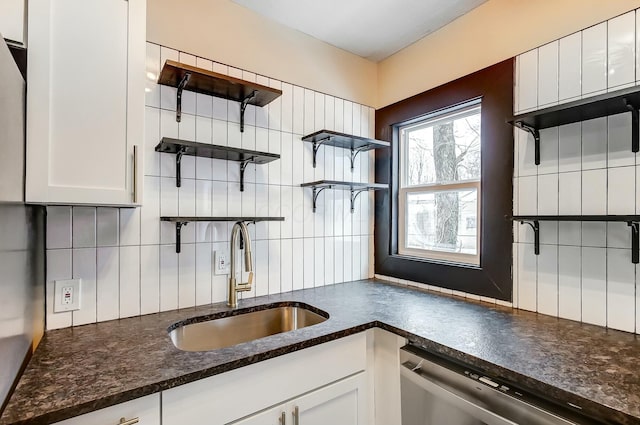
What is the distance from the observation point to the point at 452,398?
→ 1.14 metres

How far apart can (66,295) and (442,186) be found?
1911mm

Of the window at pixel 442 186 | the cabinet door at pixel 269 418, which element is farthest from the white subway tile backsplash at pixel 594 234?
the cabinet door at pixel 269 418

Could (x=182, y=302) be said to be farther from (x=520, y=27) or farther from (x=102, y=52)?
(x=520, y=27)

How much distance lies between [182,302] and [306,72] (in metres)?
1.46

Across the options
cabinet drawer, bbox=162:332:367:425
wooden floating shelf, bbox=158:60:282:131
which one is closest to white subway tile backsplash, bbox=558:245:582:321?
cabinet drawer, bbox=162:332:367:425

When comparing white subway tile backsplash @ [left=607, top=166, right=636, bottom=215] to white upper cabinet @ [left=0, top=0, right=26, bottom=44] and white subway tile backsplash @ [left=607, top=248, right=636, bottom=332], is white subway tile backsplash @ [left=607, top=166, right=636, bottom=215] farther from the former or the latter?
white upper cabinet @ [left=0, top=0, right=26, bottom=44]

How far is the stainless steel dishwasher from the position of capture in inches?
36.9

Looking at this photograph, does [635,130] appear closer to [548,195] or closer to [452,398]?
[548,195]

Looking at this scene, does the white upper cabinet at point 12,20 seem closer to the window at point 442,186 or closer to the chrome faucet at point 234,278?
the chrome faucet at point 234,278

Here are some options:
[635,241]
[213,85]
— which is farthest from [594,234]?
[213,85]

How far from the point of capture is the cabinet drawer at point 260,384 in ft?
3.15

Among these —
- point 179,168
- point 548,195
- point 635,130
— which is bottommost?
point 548,195

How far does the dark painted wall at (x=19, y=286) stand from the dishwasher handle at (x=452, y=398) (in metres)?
1.22

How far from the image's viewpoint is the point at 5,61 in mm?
728
